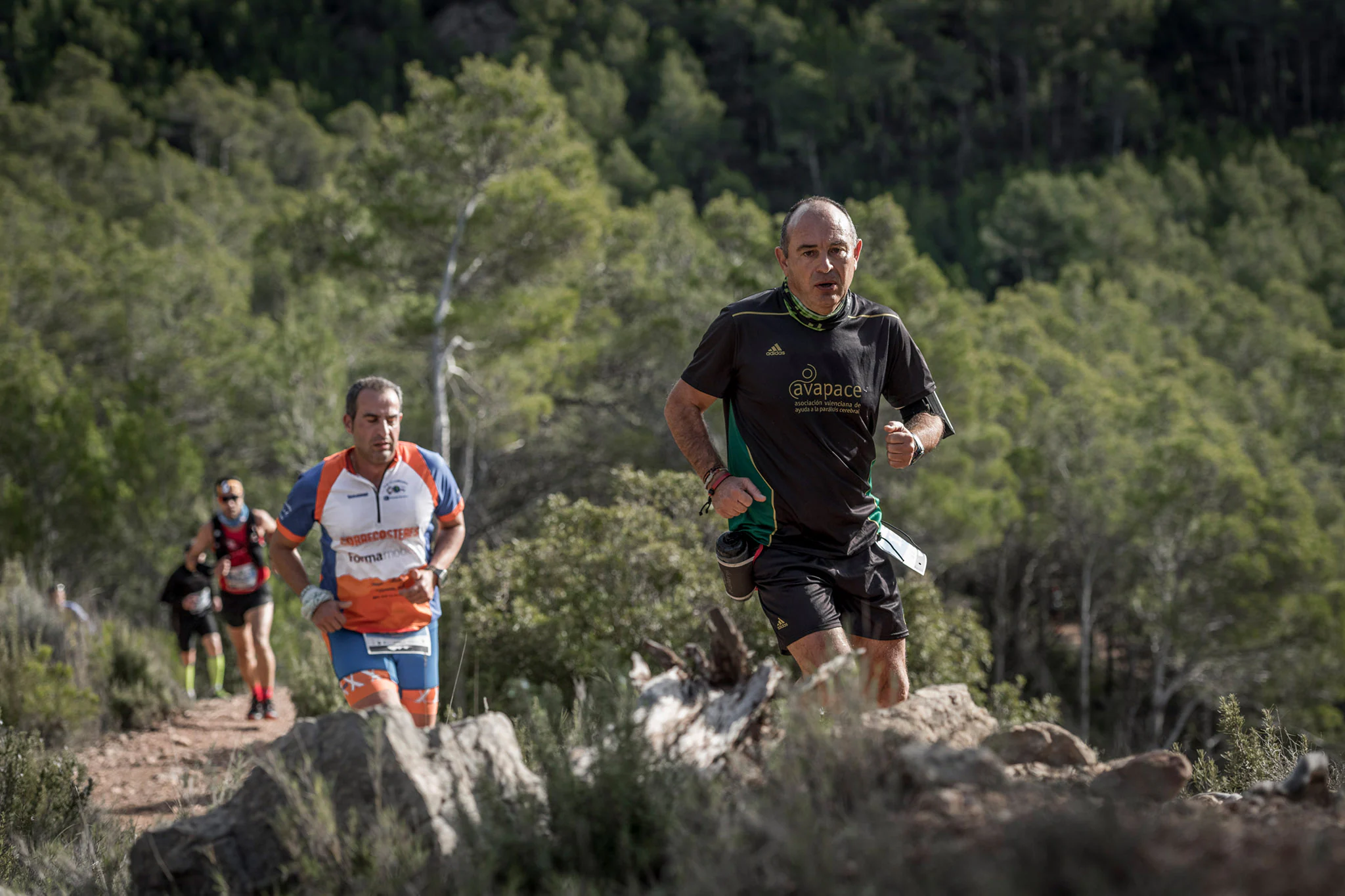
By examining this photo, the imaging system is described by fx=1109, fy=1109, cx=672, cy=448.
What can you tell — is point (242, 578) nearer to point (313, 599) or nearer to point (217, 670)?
point (217, 670)

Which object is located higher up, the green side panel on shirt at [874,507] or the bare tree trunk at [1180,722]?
the green side panel on shirt at [874,507]

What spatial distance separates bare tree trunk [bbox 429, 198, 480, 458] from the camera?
723 inches

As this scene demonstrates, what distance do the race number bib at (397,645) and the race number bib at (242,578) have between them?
161 inches

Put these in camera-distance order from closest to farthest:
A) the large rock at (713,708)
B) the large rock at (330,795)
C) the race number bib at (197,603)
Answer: the large rock at (330,795) → the large rock at (713,708) → the race number bib at (197,603)

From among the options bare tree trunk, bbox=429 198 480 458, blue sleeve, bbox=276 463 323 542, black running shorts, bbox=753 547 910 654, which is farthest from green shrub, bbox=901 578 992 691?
bare tree trunk, bbox=429 198 480 458

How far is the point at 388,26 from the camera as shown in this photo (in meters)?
89.8

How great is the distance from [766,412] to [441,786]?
4.72ft

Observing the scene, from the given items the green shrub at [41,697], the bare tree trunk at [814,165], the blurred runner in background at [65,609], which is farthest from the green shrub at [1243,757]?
the bare tree trunk at [814,165]

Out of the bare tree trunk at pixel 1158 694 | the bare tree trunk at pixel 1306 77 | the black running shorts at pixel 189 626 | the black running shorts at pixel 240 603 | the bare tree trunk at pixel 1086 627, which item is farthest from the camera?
the bare tree trunk at pixel 1306 77

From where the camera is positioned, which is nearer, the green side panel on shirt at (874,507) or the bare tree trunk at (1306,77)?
the green side panel on shirt at (874,507)

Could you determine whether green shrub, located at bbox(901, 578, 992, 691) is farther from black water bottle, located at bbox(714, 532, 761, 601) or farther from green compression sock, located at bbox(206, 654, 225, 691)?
green compression sock, located at bbox(206, 654, 225, 691)

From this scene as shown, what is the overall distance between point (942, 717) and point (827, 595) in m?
0.47

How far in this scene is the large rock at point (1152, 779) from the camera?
2475 millimetres

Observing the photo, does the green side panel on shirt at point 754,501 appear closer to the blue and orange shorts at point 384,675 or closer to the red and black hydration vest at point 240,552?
the blue and orange shorts at point 384,675
